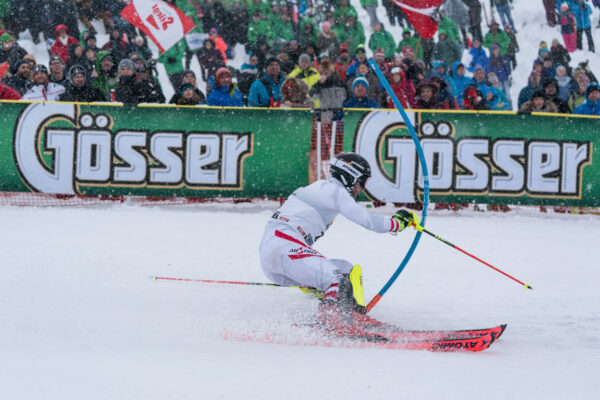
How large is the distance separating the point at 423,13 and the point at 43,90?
6331mm

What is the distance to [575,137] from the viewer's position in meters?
11.0

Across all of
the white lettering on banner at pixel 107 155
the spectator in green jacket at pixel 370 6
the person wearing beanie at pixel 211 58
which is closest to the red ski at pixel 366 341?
the white lettering on banner at pixel 107 155

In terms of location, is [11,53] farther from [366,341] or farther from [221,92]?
[366,341]

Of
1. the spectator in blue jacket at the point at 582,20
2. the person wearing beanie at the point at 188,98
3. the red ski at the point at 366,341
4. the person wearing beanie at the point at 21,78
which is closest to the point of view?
the red ski at the point at 366,341

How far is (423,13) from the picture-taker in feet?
38.1

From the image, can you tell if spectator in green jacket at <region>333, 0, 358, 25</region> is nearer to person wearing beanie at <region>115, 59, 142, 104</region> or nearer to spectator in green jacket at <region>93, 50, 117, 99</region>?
spectator in green jacket at <region>93, 50, 117, 99</region>

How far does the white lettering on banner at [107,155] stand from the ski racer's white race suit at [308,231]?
551 centimetres

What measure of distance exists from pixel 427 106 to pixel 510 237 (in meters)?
2.85

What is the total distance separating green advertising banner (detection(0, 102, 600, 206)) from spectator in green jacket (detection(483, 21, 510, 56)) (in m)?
7.03

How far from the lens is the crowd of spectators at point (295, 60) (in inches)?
459

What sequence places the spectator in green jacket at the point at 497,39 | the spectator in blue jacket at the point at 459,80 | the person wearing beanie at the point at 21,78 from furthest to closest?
1. the spectator in green jacket at the point at 497,39
2. the spectator in blue jacket at the point at 459,80
3. the person wearing beanie at the point at 21,78

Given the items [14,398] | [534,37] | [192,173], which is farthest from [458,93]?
[14,398]

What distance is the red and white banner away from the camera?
11555 millimetres

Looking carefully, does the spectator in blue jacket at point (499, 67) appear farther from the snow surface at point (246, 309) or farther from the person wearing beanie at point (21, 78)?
the person wearing beanie at point (21, 78)
